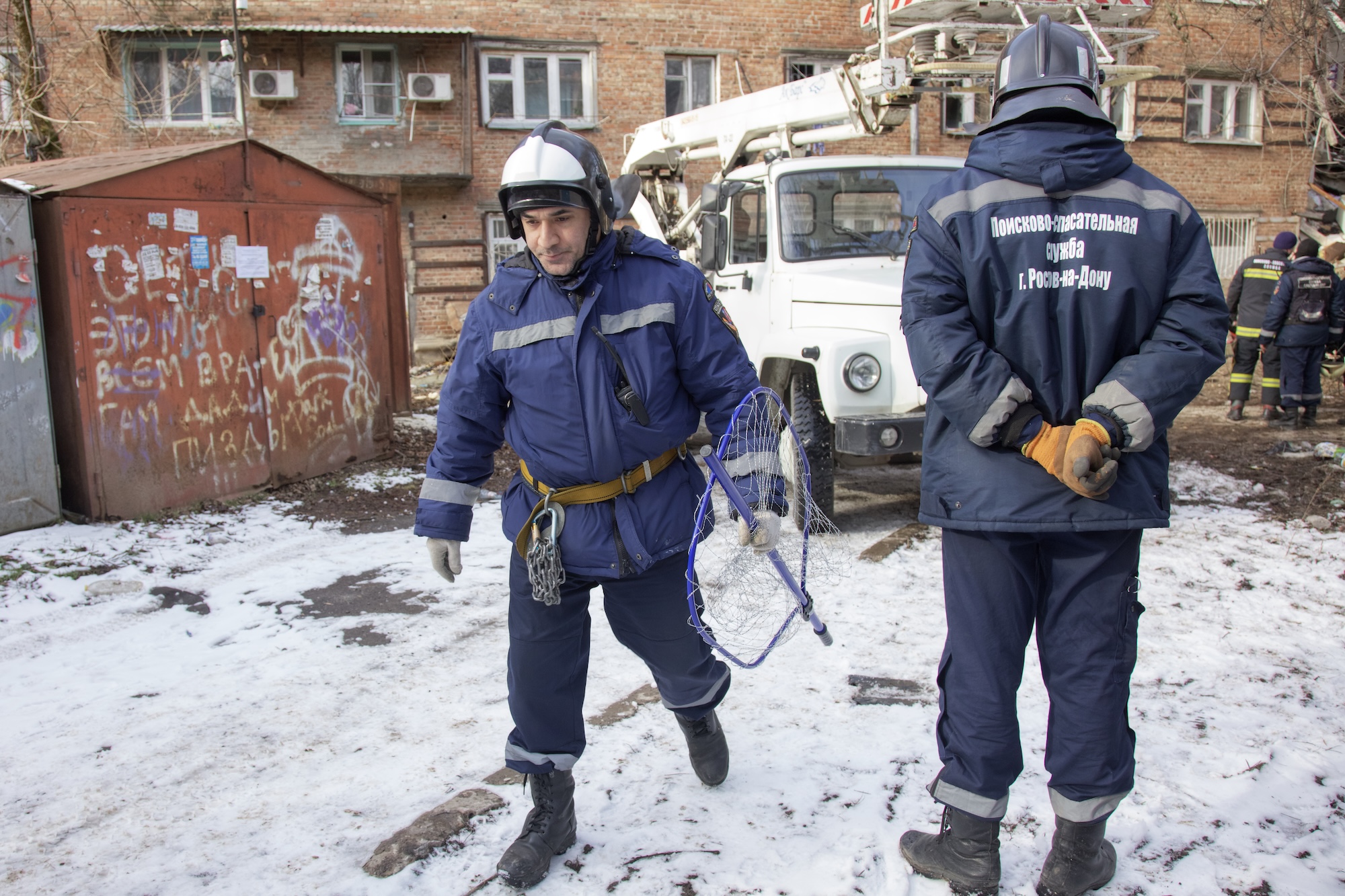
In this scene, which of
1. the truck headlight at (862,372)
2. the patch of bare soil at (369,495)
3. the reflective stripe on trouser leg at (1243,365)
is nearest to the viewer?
the truck headlight at (862,372)

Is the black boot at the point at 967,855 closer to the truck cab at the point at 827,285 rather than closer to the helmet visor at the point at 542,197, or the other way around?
the helmet visor at the point at 542,197

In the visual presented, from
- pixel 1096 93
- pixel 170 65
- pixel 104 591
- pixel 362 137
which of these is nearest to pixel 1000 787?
pixel 1096 93

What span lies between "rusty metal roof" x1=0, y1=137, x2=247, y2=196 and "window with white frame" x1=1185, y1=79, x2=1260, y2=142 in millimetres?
18576

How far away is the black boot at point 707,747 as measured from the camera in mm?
2951

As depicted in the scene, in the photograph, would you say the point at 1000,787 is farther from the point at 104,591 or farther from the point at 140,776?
the point at 104,591

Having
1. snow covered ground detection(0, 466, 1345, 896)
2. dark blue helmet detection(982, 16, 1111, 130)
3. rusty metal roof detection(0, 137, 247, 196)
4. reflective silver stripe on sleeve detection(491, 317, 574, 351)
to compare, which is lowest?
snow covered ground detection(0, 466, 1345, 896)

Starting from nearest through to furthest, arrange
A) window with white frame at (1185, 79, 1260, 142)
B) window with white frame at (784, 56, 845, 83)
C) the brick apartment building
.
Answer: the brick apartment building
window with white frame at (784, 56, 845, 83)
window with white frame at (1185, 79, 1260, 142)

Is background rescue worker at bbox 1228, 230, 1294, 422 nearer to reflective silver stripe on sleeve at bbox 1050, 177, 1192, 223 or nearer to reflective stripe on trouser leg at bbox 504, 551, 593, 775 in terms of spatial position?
reflective silver stripe on sleeve at bbox 1050, 177, 1192, 223

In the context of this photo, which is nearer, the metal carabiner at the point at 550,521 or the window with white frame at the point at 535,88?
the metal carabiner at the point at 550,521

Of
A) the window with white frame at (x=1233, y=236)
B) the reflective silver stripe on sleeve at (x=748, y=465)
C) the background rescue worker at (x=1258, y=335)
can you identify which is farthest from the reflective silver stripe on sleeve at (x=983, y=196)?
the window with white frame at (x=1233, y=236)

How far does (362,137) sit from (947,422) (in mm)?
16092

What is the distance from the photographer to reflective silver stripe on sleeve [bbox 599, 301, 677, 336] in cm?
255

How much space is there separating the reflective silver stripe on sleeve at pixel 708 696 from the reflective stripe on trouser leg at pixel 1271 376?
8.79 meters

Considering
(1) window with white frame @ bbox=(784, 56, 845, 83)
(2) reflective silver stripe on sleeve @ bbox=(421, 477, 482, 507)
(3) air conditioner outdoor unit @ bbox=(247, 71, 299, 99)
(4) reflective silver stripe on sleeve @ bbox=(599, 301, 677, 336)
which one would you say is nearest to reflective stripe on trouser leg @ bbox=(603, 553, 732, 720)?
(2) reflective silver stripe on sleeve @ bbox=(421, 477, 482, 507)
